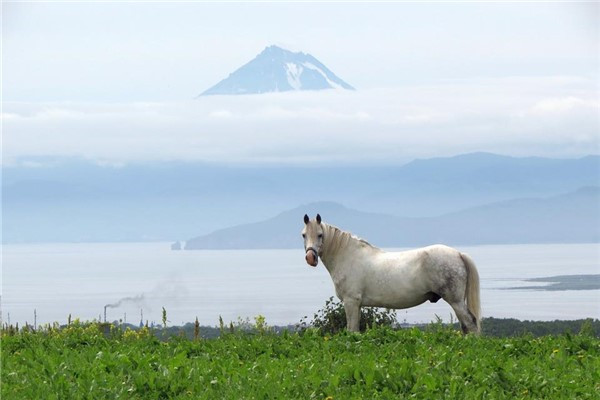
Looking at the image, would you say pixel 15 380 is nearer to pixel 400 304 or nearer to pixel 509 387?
pixel 509 387

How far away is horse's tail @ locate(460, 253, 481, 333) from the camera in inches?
720

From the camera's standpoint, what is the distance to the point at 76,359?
13336mm

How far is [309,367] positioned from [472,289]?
6.54 m

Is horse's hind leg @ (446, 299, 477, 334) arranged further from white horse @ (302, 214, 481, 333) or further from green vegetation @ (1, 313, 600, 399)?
green vegetation @ (1, 313, 600, 399)

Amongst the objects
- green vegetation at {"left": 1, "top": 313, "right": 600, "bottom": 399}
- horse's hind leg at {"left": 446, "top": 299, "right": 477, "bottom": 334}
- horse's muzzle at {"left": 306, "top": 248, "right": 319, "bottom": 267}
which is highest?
horse's muzzle at {"left": 306, "top": 248, "right": 319, "bottom": 267}

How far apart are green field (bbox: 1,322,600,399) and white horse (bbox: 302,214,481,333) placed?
2.74 meters

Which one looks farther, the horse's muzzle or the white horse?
the horse's muzzle

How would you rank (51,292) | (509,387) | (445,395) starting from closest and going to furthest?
(445,395) → (509,387) → (51,292)

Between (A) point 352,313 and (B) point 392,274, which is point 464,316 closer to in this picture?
(B) point 392,274

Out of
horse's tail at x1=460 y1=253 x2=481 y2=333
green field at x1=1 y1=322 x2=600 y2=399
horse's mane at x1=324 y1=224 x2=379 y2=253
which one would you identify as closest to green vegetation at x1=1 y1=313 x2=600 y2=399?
green field at x1=1 y1=322 x2=600 y2=399

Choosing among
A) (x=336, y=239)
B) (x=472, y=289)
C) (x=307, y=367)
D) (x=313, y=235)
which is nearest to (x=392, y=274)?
(x=336, y=239)

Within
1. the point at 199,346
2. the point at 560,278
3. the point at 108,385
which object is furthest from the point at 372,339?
the point at 560,278

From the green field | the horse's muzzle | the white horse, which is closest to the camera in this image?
the green field

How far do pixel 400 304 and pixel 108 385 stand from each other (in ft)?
26.9
